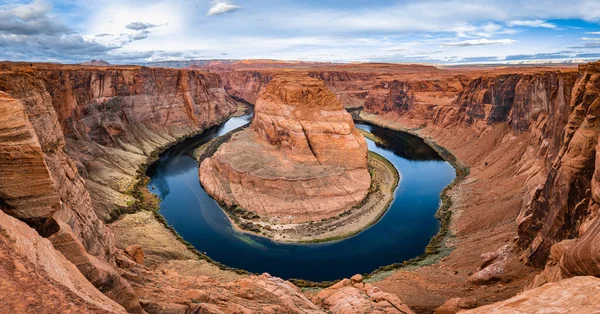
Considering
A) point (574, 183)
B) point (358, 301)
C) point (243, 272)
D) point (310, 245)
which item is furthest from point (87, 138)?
point (574, 183)

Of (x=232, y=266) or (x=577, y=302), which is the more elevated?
(x=577, y=302)

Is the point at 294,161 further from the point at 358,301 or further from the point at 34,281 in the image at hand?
the point at 34,281

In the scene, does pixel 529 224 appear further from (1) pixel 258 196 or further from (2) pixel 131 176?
(2) pixel 131 176

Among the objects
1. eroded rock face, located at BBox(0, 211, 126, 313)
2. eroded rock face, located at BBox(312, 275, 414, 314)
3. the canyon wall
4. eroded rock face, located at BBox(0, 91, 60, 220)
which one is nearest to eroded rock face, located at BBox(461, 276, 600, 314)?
eroded rock face, located at BBox(312, 275, 414, 314)

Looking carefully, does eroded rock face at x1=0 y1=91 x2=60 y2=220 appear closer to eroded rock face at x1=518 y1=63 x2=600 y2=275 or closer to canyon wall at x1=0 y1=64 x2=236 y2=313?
canyon wall at x1=0 y1=64 x2=236 y2=313

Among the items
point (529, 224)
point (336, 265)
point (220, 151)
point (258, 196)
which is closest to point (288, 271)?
point (336, 265)

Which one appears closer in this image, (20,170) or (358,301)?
(20,170)
